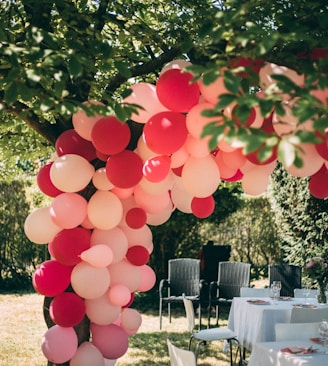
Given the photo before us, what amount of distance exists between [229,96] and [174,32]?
1993mm

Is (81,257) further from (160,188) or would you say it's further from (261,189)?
(261,189)

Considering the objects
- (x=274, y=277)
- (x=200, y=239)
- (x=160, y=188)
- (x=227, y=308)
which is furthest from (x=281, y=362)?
(x=200, y=239)

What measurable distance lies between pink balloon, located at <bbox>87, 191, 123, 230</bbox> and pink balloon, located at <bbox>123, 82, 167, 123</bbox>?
532 millimetres

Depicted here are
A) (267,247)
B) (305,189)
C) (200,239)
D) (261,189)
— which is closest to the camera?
(261,189)

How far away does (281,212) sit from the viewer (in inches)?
352

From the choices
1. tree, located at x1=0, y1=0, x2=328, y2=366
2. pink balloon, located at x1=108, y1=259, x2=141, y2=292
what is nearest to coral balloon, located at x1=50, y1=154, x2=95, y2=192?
tree, located at x1=0, y1=0, x2=328, y2=366

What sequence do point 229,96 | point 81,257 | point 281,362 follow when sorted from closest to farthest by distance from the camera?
point 229,96 → point 81,257 → point 281,362

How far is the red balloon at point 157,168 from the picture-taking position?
3.00 metres

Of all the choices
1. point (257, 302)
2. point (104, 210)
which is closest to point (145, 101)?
point (104, 210)

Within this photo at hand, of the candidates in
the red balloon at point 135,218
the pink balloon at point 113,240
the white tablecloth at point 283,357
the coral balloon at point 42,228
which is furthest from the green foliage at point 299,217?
the coral balloon at point 42,228

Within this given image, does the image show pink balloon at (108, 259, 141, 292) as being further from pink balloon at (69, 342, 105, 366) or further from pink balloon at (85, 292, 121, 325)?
pink balloon at (69, 342, 105, 366)

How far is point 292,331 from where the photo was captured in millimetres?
4426

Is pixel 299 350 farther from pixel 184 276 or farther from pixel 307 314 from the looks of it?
pixel 184 276

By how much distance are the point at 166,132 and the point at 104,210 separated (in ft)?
2.09
